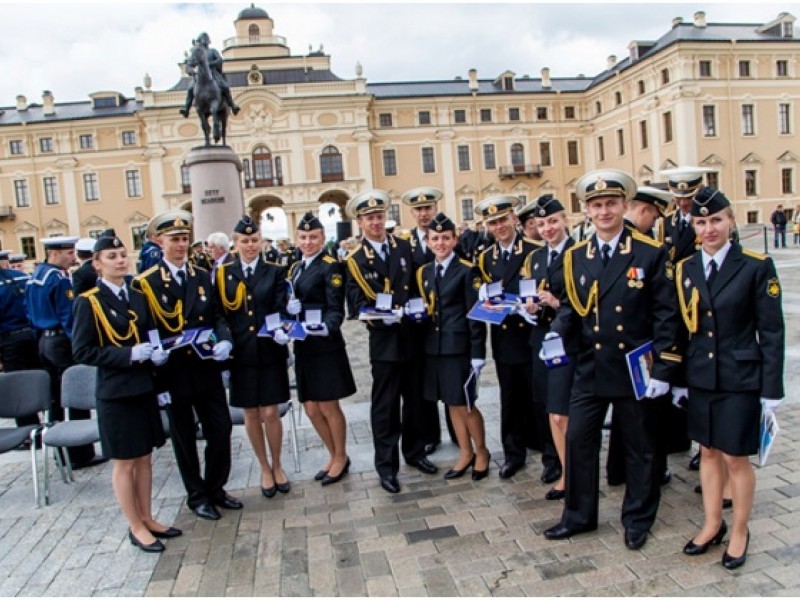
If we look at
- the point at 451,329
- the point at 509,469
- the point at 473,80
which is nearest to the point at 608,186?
the point at 451,329

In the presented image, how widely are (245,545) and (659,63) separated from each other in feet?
166

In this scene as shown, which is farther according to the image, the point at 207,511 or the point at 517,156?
the point at 517,156

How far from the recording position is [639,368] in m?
4.12

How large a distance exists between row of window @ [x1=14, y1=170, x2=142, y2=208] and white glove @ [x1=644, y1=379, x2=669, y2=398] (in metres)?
57.4

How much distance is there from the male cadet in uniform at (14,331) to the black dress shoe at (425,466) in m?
4.67

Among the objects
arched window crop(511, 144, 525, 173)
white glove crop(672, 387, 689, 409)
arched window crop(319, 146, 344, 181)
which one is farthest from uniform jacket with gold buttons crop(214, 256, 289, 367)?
arched window crop(511, 144, 525, 173)

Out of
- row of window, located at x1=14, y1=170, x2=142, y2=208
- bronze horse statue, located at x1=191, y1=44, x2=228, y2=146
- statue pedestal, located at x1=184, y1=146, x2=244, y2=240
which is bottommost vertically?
statue pedestal, located at x1=184, y1=146, x2=244, y2=240


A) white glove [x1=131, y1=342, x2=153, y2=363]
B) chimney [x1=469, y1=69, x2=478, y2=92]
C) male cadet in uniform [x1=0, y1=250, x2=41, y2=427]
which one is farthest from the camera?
chimney [x1=469, y1=69, x2=478, y2=92]

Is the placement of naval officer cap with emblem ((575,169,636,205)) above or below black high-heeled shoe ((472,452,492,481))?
above

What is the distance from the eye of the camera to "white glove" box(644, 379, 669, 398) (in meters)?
4.03

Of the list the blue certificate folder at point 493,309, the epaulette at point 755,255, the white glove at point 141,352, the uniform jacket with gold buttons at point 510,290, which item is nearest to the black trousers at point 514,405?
the uniform jacket with gold buttons at point 510,290

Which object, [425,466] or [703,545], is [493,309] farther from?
[703,545]

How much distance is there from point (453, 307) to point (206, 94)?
43.1 ft

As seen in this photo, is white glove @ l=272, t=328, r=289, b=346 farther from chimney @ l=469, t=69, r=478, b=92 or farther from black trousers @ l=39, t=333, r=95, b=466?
chimney @ l=469, t=69, r=478, b=92
